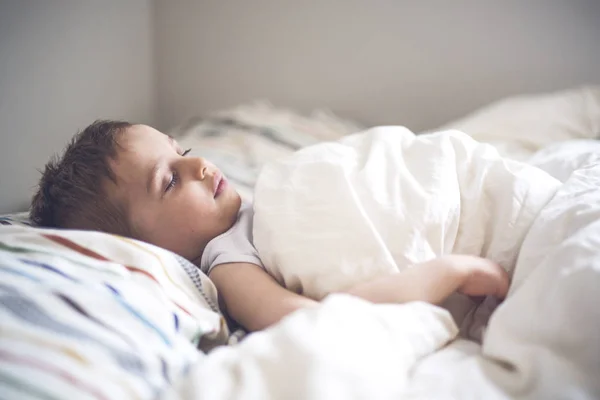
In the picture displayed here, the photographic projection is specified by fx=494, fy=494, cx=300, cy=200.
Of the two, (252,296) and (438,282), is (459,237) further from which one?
(252,296)

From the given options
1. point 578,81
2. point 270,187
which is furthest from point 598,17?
point 270,187

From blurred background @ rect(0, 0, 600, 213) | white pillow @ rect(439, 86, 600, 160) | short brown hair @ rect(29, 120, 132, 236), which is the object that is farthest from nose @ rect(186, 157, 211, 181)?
white pillow @ rect(439, 86, 600, 160)

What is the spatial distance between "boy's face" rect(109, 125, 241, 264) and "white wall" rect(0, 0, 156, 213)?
1.01 feet

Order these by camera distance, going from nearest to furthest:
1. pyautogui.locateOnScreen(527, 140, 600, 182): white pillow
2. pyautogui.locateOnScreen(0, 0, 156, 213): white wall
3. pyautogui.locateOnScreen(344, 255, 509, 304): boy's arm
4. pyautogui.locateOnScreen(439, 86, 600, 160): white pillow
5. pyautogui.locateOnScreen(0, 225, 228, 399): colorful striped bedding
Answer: pyautogui.locateOnScreen(0, 225, 228, 399): colorful striped bedding
pyautogui.locateOnScreen(344, 255, 509, 304): boy's arm
pyautogui.locateOnScreen(527, 140, 600, 182): white pillow
pyautogui.locateOnScreen(0, 0, 156, 213): white wall
pyautogui.locateOnScreen(439, 86, 600, 160): white pillow

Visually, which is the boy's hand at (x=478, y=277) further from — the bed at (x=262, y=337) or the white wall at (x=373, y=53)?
the white wall at (x=373, y=53)

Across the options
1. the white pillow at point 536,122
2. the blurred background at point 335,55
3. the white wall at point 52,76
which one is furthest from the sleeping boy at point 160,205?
the white pillow at point 536,122

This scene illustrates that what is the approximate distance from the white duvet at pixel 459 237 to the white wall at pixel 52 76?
520mm

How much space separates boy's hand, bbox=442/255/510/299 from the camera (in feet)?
1.91

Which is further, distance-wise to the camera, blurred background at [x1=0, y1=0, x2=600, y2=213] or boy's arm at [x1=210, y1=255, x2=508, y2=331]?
blurred background at [x1=0, y1=0, x2=600, y2=213]

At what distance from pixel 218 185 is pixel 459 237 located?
0.38 meters

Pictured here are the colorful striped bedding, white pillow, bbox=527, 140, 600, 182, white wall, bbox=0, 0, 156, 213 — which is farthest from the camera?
white wall, bbox=0, 0, 156, 213

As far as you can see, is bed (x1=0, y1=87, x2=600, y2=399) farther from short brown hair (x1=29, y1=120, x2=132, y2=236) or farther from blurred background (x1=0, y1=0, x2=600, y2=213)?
blurred background (x1=0, y1=0, x2=600, y2=213)

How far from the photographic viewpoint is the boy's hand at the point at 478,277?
58 centimetres

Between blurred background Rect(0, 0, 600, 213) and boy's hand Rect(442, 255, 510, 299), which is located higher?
blurred background Rect(0, 0, 600, 213)
